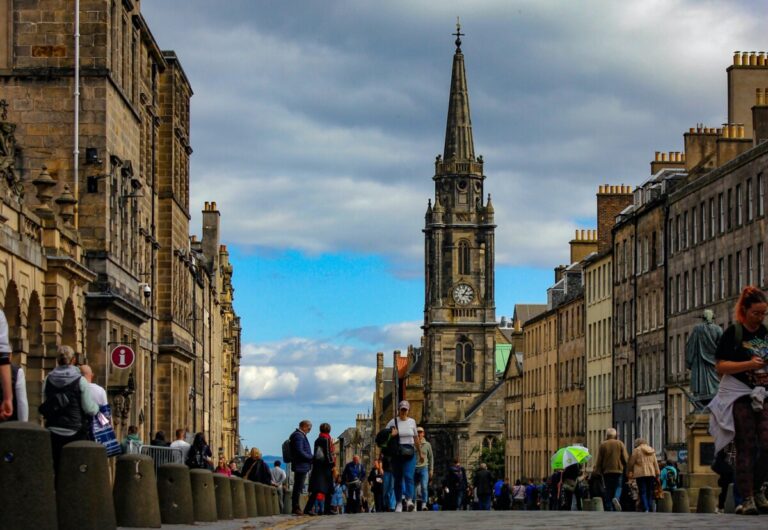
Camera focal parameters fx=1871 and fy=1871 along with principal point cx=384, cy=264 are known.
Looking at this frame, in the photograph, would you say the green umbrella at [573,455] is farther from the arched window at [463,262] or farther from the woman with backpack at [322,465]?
the arched window at [463,262]

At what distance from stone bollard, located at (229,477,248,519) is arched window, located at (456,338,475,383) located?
6256 inches

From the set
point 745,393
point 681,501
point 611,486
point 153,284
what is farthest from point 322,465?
point 153,284

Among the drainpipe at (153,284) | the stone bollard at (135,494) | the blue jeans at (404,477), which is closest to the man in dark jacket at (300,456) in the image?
the blue jeans at (404,477)

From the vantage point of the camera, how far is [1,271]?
3591 cm

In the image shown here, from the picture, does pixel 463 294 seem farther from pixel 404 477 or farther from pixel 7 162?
pixel 404 477

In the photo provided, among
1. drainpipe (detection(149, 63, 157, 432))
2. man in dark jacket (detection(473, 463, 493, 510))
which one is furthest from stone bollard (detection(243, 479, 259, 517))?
drainpipe (detection(149, 63, 157, 432))

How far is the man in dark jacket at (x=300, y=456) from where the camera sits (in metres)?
30.0

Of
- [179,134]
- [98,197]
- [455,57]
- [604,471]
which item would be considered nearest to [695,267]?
[179,134]

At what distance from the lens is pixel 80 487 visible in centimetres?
1559

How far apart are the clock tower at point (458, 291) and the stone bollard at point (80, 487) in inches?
6668

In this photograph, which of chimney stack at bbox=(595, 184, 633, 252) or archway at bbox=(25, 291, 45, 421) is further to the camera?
chimney stack at bbox=(595, 184, 633, 252)

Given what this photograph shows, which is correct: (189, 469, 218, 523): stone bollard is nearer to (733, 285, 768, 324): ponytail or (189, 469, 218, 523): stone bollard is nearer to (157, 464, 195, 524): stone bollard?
(157, 464, 195, 524): stone bollard

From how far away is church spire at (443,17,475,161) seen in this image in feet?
605

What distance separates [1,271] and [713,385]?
537 inches
